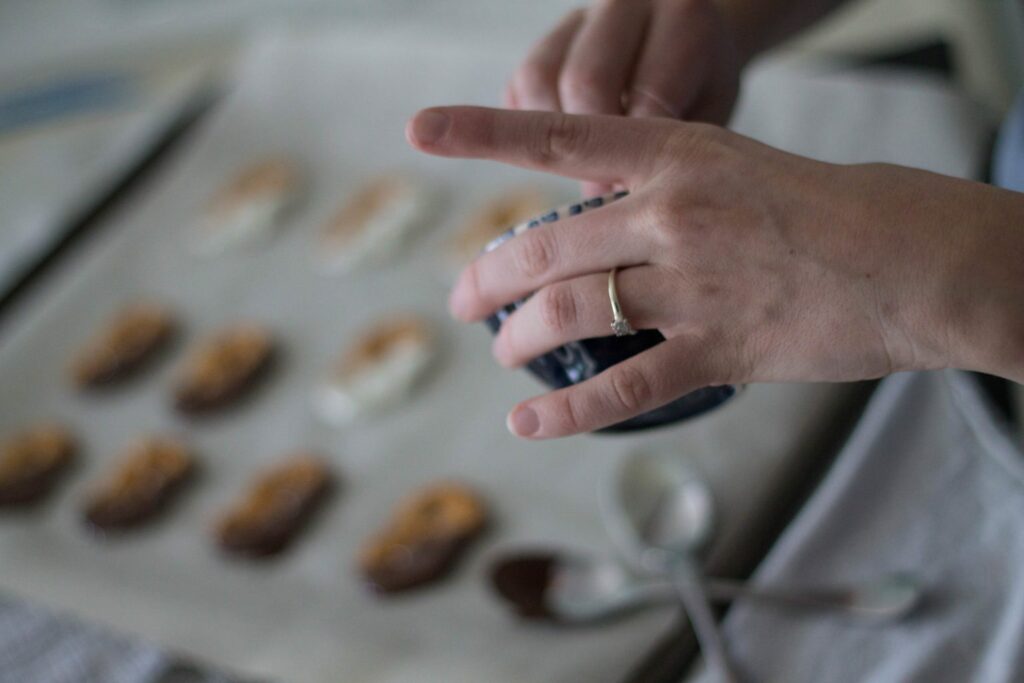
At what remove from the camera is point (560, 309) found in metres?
0.37

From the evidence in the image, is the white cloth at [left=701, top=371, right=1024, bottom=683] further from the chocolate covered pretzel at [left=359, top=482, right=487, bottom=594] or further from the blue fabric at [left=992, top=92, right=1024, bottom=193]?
the chocolate covered pretzel at [left=359, top=482, right=487, bottom=594]

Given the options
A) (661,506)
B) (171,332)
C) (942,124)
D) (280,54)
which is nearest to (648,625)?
(661,506)

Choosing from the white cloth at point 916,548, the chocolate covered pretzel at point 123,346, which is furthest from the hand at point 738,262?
the chocolate covered pretzel at point 123,346

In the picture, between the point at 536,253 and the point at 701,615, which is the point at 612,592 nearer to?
the point at 701,615

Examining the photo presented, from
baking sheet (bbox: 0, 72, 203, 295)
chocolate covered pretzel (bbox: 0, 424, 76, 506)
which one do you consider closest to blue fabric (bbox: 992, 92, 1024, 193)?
chocolate covered pretzel (bbox: 0, 424, 76, 506)

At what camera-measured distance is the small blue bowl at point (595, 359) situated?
1.24 feet

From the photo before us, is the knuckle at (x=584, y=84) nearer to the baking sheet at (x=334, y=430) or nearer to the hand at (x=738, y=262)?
the hand at (x=738, y=262)

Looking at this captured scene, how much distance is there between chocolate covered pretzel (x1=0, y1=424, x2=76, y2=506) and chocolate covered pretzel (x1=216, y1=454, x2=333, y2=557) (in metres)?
0.17

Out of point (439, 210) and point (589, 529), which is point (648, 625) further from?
point (439, 210)

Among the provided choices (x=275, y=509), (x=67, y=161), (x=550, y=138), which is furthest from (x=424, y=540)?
(x=67, y=161)

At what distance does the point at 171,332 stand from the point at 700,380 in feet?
2.21

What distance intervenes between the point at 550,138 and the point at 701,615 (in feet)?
0.80

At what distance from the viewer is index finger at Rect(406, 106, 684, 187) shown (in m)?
0.36

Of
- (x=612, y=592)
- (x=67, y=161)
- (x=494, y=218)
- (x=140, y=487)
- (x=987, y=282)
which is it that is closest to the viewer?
(x=987, y=282)
